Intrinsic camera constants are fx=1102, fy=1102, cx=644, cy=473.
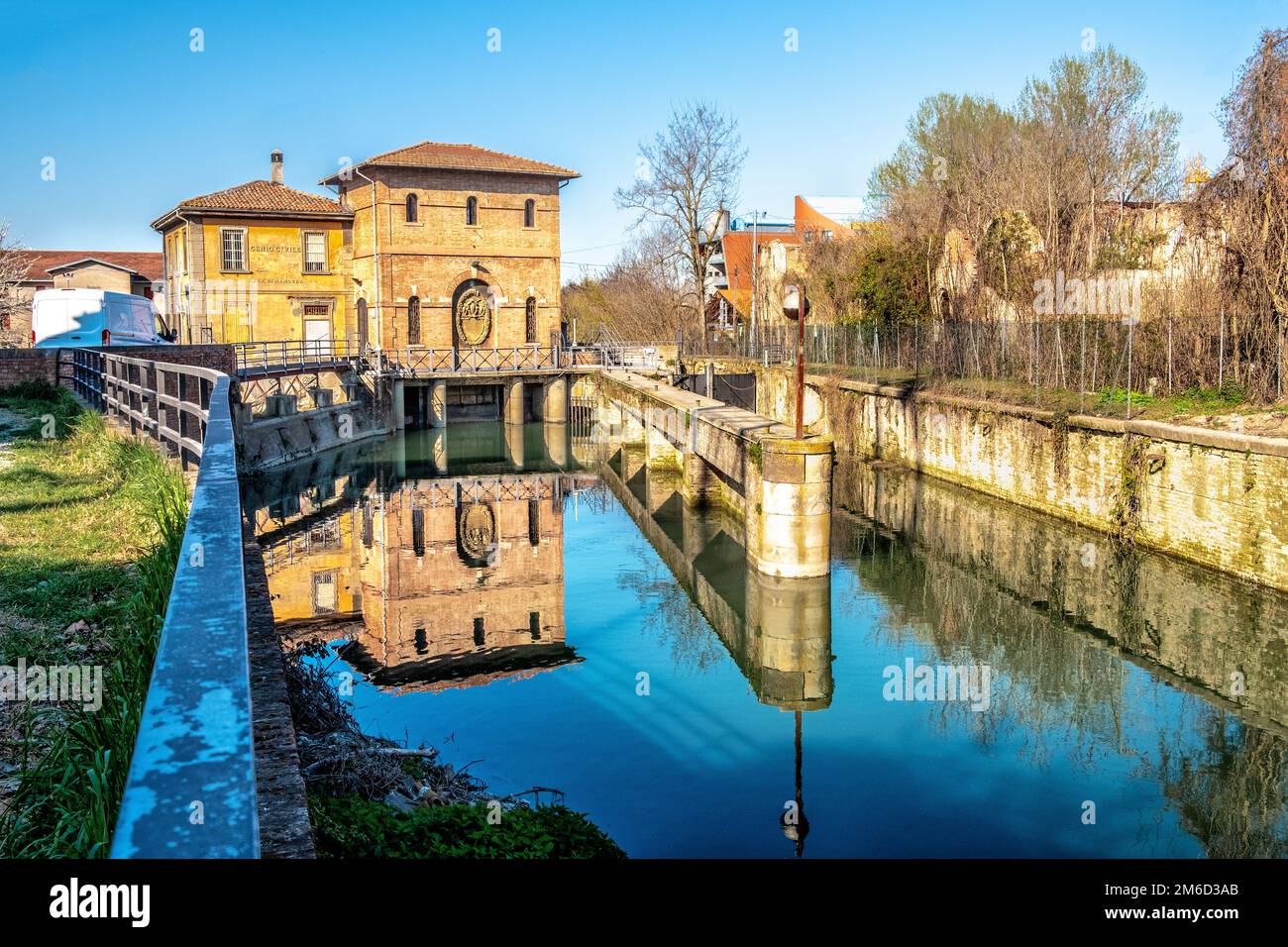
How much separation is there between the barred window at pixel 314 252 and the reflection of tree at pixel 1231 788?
35478 mm

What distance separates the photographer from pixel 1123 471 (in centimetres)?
1633

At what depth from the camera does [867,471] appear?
1021 inches

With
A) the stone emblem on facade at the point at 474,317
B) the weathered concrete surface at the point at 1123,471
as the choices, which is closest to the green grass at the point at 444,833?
the weathered concrete surface at the point at 1123,471

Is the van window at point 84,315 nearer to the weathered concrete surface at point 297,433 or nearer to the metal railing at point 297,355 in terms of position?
the metal railing at point 297,355

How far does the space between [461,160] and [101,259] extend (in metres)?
29.2

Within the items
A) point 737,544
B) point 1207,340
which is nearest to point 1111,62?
point 1207,340

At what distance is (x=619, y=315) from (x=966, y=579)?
48676mm

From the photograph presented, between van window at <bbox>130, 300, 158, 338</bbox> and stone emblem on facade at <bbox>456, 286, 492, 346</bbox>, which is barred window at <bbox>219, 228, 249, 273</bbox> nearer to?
stone emblem on facade at <bbox>456, 286, 492, 346</bbox>

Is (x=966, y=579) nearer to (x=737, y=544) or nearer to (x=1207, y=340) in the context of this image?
(x=737, y=544)

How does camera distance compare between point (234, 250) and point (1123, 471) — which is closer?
point (1123, 471)

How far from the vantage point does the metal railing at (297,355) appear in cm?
3031

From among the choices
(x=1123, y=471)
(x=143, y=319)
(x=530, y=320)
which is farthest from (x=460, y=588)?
(x=530, y=320)

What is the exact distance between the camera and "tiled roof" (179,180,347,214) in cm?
3816

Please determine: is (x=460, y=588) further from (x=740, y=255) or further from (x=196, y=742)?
(x=740, y=255)
